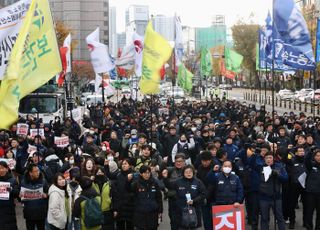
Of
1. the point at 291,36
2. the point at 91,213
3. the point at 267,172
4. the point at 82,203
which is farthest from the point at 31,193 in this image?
the point at 291,36

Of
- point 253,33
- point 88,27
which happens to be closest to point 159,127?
point 253,33

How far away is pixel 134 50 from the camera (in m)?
25.1

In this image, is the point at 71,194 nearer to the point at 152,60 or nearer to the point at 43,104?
the point at 152,60

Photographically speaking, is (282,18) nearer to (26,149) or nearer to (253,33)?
(26,149)

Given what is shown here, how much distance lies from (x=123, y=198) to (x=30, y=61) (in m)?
2.42

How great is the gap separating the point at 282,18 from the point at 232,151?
3.26m

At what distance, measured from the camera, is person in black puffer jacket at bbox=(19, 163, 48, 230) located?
876 centimetres

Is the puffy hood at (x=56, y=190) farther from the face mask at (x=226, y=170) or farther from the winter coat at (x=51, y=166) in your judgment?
the face mask at (x=226, y=170)

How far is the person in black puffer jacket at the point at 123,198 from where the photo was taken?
29.6 feet

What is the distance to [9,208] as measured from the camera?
8.73m

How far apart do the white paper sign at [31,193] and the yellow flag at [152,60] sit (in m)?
7.36

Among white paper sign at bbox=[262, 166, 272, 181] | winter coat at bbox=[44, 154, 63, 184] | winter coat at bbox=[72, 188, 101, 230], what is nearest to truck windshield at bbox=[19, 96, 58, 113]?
winter coat at bbox=[44, 154, 63, 184]

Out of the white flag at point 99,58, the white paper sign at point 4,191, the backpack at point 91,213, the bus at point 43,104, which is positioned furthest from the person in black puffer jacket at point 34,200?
the bus at point 43,104

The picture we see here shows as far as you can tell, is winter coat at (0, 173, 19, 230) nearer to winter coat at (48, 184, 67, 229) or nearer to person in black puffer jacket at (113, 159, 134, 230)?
winter coat at (48, 184, 67, 229)
